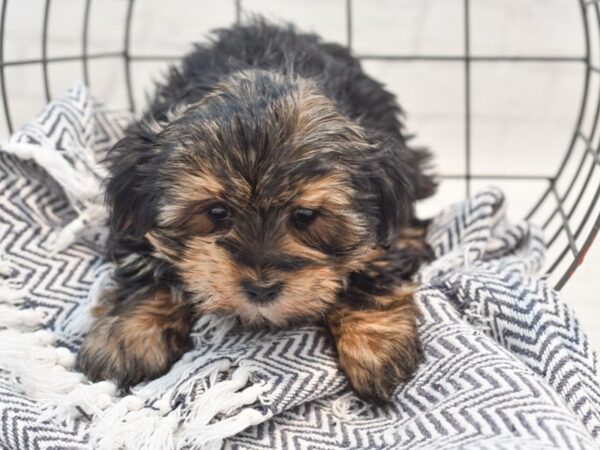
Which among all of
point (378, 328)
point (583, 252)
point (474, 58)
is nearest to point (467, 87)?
point (474, 58)

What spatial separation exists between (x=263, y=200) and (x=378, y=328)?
0.35 meters

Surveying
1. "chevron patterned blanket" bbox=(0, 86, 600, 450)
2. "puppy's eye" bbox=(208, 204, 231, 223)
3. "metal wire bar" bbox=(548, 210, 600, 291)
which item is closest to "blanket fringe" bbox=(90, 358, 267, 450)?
"chevron patterned blanket" bbox=(0, 86, 600, 450)

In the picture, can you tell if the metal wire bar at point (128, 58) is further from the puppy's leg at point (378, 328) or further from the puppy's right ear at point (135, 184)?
the puppy's leg at point (378, 328)

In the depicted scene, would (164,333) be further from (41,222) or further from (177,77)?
(177,77)

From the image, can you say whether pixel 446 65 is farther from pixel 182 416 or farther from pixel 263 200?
pixel 182 416

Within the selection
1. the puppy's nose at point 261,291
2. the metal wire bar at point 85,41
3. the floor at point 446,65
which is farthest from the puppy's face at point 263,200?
the floor at point 446,65

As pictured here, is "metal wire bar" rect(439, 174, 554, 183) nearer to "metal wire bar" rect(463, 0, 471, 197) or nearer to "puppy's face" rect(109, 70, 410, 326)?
"metal wire bar" rect(463, 0, 471, 197)

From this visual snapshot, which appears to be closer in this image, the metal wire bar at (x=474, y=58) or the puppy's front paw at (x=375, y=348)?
the puppy's front paw at (x=375, y=348)

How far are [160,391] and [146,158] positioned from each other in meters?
0.43

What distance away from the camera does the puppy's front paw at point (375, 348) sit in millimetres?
1556

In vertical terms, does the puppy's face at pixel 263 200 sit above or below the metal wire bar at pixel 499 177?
above

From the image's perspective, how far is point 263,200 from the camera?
147 cm

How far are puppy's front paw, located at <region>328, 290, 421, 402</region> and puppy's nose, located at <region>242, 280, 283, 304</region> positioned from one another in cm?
21

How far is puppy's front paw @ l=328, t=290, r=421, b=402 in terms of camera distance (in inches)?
61.2
